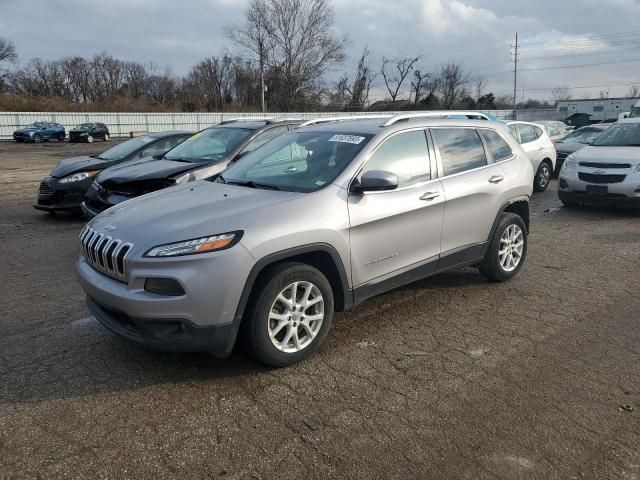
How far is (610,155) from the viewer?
9.28 m

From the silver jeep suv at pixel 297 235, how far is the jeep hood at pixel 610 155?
4825 millimetres

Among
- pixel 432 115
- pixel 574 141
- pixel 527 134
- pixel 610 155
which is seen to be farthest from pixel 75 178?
pixel 574 141

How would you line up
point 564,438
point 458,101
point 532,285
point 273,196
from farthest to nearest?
1. point 458,101
2. point 532,285
3. point 273,196
4. point 564,438

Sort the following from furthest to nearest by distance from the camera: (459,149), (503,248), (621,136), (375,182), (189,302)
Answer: (621,136) → (503,248) → (459,149) → (375,182) → (189,302)

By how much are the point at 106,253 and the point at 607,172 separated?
8530 mm

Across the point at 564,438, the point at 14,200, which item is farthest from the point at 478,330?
the point at 14,200

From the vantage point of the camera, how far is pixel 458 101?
245ft

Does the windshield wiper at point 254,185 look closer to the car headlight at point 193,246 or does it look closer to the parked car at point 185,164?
the car headlight at point 193,246

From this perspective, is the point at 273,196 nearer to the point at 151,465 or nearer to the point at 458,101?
the point at 151,465

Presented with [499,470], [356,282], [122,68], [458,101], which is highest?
[122,68]

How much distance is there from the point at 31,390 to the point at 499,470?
115 inches

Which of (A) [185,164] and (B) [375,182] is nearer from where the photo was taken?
(B) [375,182]

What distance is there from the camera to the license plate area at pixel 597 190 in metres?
9.07

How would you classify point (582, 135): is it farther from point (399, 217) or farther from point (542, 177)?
point (399, 217)
